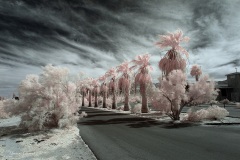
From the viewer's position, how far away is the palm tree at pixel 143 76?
30172mm

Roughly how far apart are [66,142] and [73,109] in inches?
213

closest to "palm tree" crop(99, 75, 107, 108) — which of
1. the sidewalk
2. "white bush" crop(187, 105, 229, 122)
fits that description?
"white bush" crop(187, 105, 229, 122)

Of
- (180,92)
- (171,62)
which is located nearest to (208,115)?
(180,92)

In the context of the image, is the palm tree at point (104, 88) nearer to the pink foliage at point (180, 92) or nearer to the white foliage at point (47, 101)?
the pink foliage at point (180, 92)

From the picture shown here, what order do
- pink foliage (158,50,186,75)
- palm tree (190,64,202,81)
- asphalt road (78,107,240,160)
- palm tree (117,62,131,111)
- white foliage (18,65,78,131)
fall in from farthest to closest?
palm tree (190,64,202,81), palm tree (117,62,131,111), pink foliage (158,50,186,75), white foliage (18,65,78,131), asphalt road (78,107,240,160)

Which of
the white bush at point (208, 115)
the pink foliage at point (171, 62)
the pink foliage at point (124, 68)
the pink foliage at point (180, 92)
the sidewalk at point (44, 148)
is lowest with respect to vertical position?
the sidewalk at point (44, 148)

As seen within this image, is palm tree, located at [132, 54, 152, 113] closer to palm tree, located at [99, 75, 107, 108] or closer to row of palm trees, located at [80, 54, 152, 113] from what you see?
row of palm trees, located at [80, 54, 152, 113]

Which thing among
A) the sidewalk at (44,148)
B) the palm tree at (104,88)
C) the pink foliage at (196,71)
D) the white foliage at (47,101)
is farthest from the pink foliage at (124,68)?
the sidewalk at (44,148)

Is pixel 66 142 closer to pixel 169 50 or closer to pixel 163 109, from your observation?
pixel 163 109

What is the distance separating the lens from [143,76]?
30.9 metres

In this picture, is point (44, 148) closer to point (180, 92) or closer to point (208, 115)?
point (180, 92)

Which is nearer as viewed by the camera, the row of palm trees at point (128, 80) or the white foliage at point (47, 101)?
the white foliage at point (47, 101)

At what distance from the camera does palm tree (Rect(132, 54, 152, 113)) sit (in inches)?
1188

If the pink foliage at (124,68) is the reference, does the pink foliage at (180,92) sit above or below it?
below
